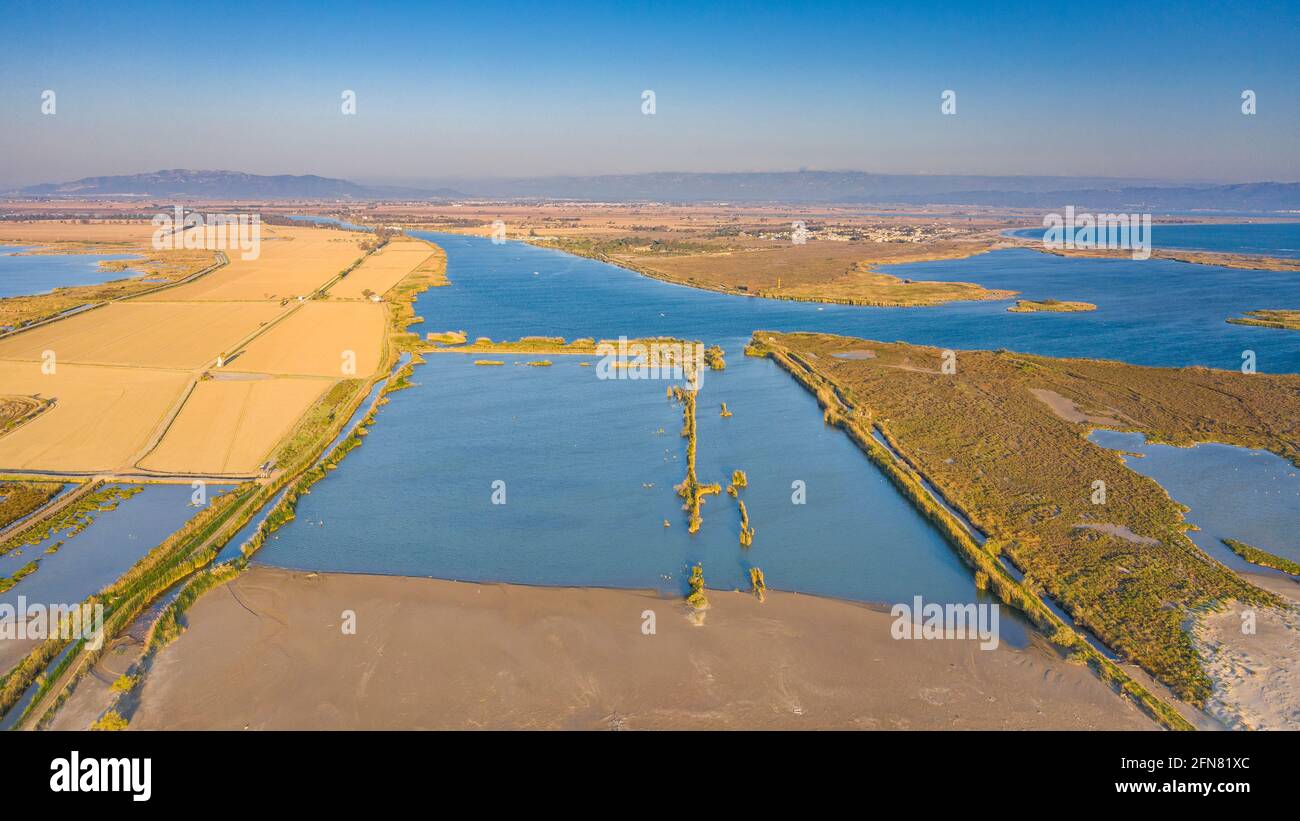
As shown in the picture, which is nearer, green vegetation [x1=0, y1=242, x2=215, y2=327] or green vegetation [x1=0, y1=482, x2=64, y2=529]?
green vegetation [x1=0, y1=482, x2=64, y2=529]

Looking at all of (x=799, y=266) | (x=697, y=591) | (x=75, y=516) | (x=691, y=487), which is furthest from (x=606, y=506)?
(x=799, y=266)

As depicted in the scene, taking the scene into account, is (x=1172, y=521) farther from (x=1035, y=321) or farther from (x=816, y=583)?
(x=1035, y=321)

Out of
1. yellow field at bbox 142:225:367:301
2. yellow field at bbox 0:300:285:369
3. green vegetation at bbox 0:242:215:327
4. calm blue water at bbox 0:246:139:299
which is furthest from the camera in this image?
calm blue water at bbox 0:246:139:299

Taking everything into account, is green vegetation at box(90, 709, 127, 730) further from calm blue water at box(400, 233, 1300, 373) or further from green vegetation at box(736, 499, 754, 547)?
calm blue water at box(400, 233, 1300, 373)

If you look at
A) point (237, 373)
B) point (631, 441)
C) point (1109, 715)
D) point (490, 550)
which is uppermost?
point (237, 373)

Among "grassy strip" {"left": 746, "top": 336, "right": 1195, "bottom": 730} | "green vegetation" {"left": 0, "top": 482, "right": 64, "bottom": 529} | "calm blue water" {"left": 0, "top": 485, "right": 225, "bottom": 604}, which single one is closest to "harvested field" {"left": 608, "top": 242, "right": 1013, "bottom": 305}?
"grassy strip" {"left": 746, "top": 336, "right": 1195, "bottom": 730}

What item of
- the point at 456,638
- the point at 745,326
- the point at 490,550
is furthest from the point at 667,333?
the point at 456,638
